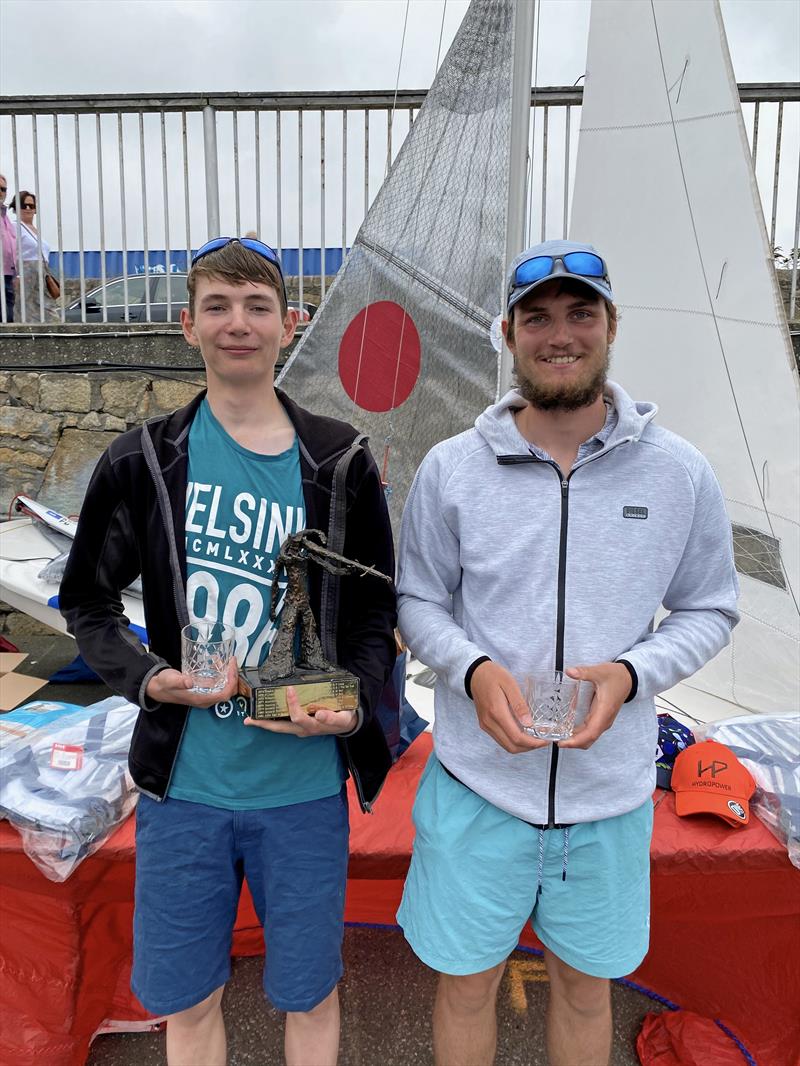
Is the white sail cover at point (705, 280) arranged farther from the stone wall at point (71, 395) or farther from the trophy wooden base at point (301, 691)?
the stone wall at point (71, 395)

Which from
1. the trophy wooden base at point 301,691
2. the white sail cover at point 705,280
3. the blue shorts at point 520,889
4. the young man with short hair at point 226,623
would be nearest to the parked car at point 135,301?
the white sail cover at point 705,280

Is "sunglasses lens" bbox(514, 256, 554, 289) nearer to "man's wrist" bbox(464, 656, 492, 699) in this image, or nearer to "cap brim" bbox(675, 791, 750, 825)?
"man's wrist" bbox(464, 656, 492, 699)

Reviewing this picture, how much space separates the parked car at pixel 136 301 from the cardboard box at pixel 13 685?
253cm

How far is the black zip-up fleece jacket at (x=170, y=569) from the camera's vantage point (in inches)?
49.9

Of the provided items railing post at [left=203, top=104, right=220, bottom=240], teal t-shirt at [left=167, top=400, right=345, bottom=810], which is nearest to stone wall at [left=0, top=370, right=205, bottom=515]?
railing post at [left=203, top=104, right=220, bottom=240]

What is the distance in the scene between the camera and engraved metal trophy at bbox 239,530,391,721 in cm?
115

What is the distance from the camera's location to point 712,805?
1681mm

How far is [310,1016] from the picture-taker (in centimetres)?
135

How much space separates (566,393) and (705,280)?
167cm

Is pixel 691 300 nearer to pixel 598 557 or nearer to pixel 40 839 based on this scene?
pixel 598 557

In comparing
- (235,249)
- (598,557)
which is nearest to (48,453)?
(235,249)

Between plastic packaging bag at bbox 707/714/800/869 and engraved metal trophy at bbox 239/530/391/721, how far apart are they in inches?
42.7

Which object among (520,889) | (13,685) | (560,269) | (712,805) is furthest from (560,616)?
(13,685)

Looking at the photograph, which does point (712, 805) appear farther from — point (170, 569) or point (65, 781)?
point (65, 781)
